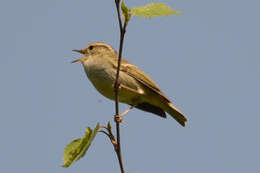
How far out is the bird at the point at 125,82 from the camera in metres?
5.85

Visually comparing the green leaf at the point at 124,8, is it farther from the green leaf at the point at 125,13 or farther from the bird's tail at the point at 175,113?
the bird's tail at the point at 175,113

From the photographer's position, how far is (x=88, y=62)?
6141 millimetres

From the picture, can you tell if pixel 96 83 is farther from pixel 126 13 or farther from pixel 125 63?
pixel 126 13

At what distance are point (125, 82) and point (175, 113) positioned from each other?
1076 millimetres

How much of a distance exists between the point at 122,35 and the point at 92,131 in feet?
3.06

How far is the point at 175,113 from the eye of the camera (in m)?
6.50

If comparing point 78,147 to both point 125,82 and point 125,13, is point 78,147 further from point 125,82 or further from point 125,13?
point 125,82

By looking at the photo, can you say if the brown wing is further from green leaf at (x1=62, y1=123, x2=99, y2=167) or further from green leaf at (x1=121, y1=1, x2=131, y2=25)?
green leaf at (x1=121, y1=1, x2=131, y2=25)

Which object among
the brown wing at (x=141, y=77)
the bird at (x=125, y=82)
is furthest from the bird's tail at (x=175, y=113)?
the brown wing at (x=141, y=77)

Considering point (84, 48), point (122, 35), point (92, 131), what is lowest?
point (92, 131)

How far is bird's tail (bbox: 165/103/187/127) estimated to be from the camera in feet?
21.1

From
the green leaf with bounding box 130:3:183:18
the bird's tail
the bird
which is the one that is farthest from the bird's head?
the green leaf with bounding box 130:3:183:18

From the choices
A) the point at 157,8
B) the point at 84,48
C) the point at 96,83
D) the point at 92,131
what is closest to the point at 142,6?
the point at 157,8

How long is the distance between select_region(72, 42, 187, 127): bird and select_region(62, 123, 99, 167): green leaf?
7.70 ft
